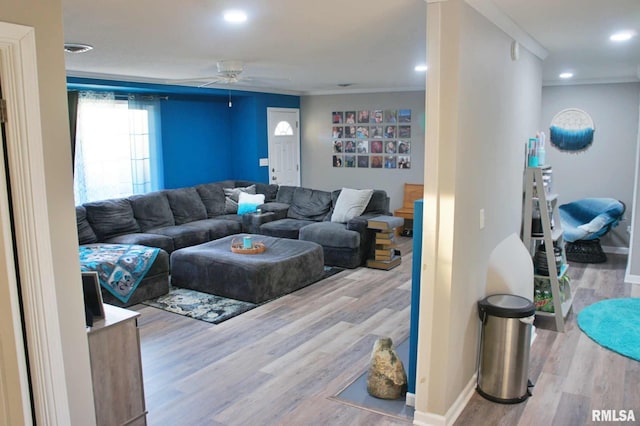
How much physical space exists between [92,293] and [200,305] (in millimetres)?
2577

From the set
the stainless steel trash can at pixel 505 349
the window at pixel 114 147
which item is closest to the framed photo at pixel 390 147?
the window at pixel 114 147

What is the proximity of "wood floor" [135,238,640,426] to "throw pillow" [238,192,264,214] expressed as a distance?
2353 mm

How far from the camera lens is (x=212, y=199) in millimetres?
7488

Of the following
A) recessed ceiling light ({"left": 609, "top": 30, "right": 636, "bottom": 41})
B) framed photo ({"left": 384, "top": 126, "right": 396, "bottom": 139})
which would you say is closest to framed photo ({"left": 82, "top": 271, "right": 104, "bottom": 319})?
recessed ceiling light ({"left": 609, "top": 30, "right": 636, "bottom": 41})

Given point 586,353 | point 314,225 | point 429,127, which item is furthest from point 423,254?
point 314,225

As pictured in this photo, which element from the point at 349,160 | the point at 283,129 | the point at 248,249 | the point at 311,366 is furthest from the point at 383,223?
the point at 283,129

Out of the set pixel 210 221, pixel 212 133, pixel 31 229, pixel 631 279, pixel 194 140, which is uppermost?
pixel 212 133

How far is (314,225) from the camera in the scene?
6629 mm

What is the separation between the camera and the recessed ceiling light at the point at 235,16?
290 centimetres

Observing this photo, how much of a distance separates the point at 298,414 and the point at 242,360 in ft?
2.88

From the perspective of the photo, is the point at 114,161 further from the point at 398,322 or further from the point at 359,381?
the point at 359,381

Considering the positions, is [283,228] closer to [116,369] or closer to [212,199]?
[212,199]

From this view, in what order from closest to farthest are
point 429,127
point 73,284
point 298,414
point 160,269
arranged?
point 73,284, point 429,127, point 298,414, point 160,269

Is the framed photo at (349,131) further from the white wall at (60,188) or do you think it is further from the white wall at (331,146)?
the white wall at (60,188)
